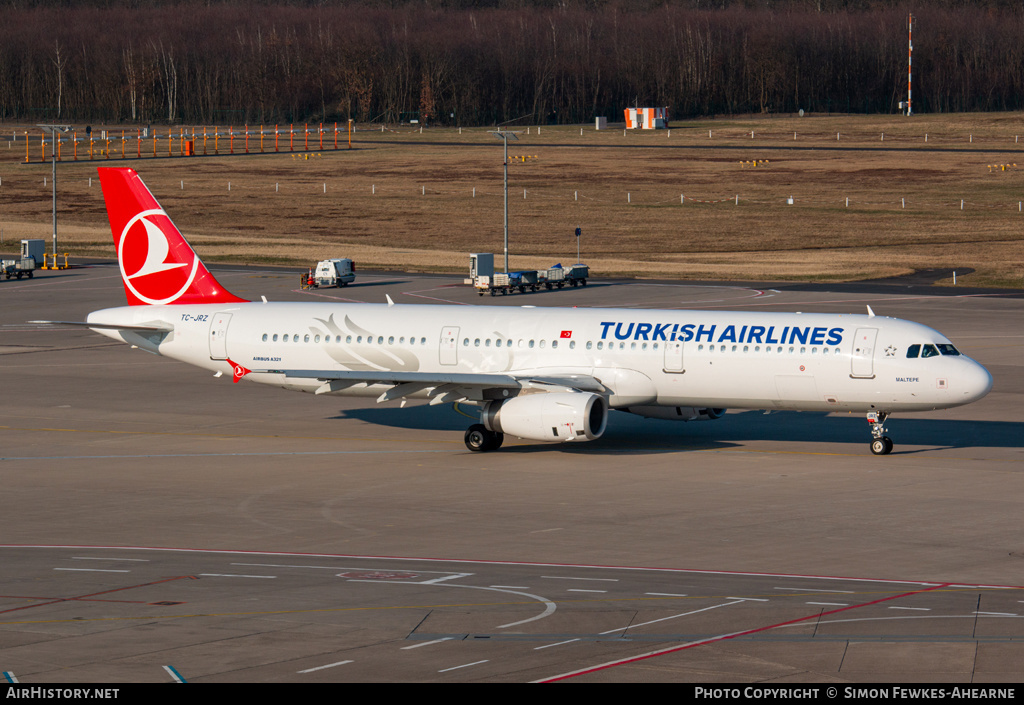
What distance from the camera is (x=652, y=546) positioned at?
3425cm

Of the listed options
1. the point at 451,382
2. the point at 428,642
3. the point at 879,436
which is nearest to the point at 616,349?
the point at 451,382

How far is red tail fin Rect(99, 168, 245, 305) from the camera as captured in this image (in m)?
53.7

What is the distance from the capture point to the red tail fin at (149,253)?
2114 inches

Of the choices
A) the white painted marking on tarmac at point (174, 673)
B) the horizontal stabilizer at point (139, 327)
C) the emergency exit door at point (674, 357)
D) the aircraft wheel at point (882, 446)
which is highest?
the horizontal stabilizer at point (139, 327)

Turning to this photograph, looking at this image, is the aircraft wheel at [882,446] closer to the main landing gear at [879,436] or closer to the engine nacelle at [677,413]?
the main landing gear at [879,436]

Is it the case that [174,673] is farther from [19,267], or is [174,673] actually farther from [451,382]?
[19,267]

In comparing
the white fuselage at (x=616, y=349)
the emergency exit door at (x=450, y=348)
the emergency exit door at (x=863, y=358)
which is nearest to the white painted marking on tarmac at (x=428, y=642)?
the white fuselage at (x=616, y=349)

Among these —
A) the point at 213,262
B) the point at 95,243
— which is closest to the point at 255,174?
the point at 95,243

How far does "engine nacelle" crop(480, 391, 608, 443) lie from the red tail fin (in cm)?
1401

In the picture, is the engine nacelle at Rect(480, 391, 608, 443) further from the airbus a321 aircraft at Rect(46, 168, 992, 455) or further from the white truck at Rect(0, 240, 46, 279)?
the white truck at Rect(0, 240, 46, 279)

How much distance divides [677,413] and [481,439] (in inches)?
293

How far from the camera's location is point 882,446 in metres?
46.7

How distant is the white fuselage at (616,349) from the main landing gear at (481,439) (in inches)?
95.0
